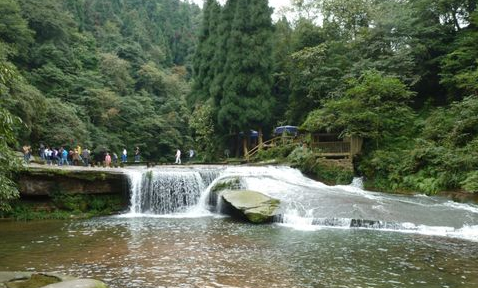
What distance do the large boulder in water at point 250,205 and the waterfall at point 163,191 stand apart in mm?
2256

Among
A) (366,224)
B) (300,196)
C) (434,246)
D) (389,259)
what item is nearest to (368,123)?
(300,196)

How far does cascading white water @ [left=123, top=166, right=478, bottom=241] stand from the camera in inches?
526

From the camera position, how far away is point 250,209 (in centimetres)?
1497

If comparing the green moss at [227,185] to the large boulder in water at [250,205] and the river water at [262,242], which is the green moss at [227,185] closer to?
the river water at [262,242]

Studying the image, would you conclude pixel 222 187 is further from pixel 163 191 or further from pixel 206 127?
pixel 206 127

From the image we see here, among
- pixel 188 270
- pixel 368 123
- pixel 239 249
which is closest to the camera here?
pixel 188 270

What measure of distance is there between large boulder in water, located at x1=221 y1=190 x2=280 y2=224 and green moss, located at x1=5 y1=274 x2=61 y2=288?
8646 mm

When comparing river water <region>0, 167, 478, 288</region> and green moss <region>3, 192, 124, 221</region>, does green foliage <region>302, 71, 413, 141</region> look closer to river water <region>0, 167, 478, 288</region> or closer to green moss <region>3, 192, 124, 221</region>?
river water <region>0, 167, 478, 288</region>

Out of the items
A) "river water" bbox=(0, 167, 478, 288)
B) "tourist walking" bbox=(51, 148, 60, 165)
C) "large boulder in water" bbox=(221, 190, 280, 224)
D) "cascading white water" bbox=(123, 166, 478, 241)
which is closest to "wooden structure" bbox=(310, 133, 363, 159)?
"cascading white water" bbox=(123, 166, 478, 241)

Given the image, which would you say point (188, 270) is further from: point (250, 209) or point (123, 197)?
point (123, 197)

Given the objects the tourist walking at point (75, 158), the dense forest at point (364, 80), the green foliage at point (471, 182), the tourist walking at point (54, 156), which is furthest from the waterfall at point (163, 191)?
the green foliage at point (471, 182)

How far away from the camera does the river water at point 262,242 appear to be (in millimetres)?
8141

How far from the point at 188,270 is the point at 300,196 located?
8.48 meters

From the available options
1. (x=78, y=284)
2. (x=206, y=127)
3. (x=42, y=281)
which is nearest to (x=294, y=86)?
(x=206, y=127)
